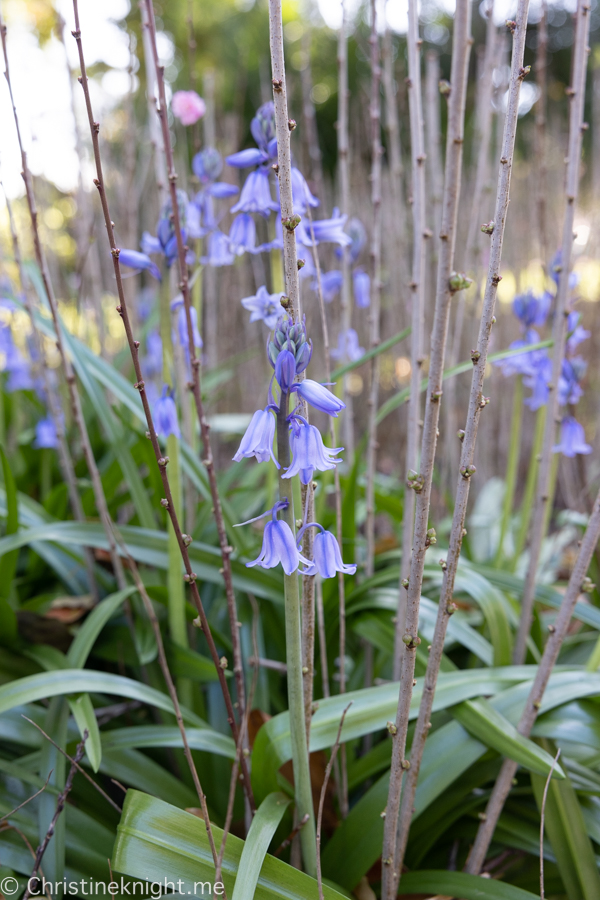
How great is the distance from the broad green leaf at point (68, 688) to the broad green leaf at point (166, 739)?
0.06 m

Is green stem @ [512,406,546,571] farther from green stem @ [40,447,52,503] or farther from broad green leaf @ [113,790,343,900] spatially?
green stem @ [40,447,52,503]

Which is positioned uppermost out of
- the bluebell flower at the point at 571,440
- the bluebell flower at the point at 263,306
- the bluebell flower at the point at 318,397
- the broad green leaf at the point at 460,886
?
the bluebell flower at the point at 571,440

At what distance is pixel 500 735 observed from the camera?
121cm

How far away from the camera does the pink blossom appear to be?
1725 mm

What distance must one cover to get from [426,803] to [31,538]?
1165mm

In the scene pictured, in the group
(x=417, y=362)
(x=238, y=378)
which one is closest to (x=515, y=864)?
(x=417, y=362)

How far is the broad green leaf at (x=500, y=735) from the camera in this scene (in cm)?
115

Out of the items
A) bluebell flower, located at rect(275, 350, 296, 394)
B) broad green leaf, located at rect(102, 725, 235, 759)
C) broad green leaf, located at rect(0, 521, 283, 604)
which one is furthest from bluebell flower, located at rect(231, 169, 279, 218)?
broad green leaf, located at rect(102, 725, 235, 759)

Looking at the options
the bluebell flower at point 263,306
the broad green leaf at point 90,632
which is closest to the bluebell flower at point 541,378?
the bluebell flower at point 263,306

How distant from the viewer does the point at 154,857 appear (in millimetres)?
959

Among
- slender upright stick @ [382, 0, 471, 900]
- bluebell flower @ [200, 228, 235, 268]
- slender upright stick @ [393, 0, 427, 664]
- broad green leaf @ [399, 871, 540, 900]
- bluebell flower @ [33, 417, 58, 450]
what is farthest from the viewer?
bluebell flower @ [33, 417, 58, 450]

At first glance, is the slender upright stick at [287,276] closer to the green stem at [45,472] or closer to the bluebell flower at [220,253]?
the bluebell flower at [220,253]

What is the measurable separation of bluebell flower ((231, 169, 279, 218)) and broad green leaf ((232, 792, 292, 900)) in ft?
3.86

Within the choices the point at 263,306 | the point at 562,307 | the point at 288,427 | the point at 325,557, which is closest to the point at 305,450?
the point at 288,427
